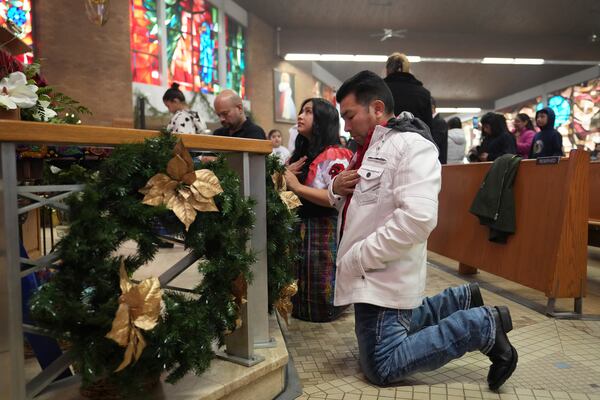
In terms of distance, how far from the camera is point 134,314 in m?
1.17

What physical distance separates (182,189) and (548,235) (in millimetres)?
2202

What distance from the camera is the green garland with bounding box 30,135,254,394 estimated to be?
3.76 feet

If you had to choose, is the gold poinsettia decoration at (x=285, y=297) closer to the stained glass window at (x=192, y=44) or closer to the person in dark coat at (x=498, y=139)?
the person in dark coat at (x=498, y=139)

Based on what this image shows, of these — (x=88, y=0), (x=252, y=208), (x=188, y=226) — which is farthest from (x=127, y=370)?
(x=88, y=0)

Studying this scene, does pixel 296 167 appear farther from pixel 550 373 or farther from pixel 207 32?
pixel 207 32

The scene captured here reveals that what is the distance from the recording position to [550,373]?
196cm

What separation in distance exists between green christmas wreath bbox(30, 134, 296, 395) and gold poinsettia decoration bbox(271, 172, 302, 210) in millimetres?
555

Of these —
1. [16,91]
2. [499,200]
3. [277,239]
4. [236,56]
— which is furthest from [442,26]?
[16,91]

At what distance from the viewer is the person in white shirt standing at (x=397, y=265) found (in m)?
1.69

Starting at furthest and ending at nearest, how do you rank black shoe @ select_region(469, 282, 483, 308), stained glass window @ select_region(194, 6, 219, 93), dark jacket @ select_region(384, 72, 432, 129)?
stained glass window @ select_region(194, 6, 219, 93) < dark jacket @ select_region(384, 72, 432, 129) < black shoe @ select_region(469, 282, 483, 308)

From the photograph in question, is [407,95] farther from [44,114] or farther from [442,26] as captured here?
[442,26]

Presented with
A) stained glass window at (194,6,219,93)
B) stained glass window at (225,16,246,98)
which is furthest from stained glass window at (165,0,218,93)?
stained glass window at (225,16,246,98)

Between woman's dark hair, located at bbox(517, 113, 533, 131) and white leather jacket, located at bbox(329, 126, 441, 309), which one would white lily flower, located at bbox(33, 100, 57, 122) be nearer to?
white leather jacket, located at bbox(329, 126, 441, 309)

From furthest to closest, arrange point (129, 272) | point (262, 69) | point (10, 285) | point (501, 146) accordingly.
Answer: point (262, 69) < point (501, 146) < point (129, 272) < point (10, 285)
